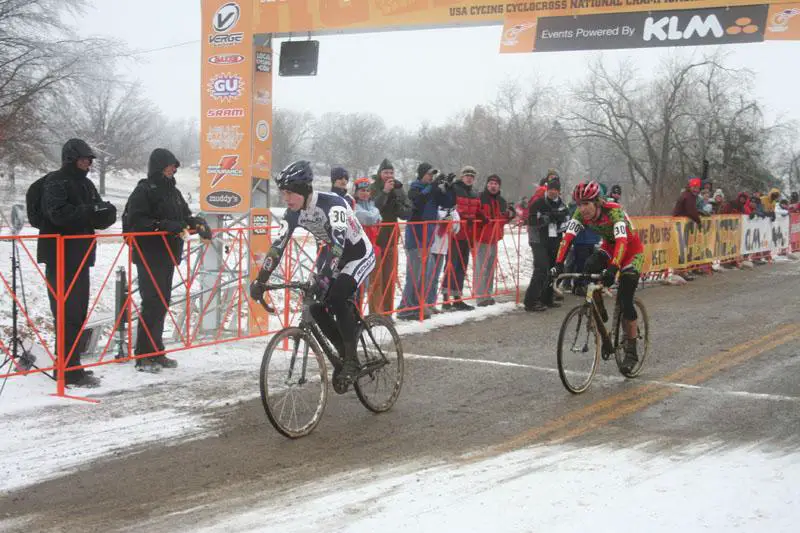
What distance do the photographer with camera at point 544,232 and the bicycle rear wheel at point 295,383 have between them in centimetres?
731

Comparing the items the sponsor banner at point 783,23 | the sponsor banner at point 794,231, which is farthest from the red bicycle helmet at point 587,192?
the sponsor banner at point 794,231

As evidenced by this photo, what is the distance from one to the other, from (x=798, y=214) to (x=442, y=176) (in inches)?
692

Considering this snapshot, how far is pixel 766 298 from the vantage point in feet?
50.6

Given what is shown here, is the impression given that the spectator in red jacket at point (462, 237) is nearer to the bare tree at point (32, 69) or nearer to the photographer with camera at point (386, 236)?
the photographer with camera at point (386, 236)

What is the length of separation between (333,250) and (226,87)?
6.59m

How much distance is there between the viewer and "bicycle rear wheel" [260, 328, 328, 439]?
253 inches

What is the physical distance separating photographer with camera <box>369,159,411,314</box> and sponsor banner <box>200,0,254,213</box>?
1998 millimetres

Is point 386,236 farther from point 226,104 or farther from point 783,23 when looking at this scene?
point 783,23

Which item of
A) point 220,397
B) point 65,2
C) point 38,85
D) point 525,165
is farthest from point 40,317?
point 525,165

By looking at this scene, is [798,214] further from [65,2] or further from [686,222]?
[65,2]

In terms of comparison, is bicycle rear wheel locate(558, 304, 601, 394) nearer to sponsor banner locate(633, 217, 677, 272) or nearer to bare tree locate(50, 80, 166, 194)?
sponsor banner locate(633, 217, 677, 272)

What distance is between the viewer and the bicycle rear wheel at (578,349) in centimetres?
805

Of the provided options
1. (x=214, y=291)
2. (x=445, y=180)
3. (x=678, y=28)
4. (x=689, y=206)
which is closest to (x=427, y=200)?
(x=445, y=180)

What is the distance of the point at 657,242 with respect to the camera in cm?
1764
